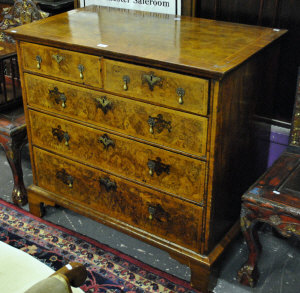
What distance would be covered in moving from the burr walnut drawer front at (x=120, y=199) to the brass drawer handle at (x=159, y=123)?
0.35m

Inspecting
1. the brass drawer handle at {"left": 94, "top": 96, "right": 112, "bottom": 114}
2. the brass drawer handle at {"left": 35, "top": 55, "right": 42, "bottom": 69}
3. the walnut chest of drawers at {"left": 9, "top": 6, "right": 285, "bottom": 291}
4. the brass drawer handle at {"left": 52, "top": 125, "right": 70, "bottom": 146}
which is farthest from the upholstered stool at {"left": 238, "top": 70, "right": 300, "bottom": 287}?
the brass drawer handle at {"left": 35, "top": 55, "right": 42, "bottom": 69}

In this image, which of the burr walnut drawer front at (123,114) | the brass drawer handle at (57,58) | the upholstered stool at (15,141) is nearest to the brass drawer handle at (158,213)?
the burr walnut drawer front at (123,114)

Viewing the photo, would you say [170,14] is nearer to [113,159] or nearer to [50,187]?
[113,159]

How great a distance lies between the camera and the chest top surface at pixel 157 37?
6.72ft

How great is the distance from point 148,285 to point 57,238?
0.67 meters

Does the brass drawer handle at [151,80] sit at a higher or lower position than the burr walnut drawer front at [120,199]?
higher

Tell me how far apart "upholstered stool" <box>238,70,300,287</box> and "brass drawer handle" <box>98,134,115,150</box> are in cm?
72

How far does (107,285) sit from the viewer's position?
2.50 metres

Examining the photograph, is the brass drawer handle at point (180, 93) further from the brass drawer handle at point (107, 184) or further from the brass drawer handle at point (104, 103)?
the brass drawer handle at point (107, 184)

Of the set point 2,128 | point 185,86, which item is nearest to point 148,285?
point 185,86

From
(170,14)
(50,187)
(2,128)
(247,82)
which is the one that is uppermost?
(170,14)

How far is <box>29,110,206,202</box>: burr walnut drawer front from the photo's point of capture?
7.33ft

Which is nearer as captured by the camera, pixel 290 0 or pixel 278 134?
pixel 290 0

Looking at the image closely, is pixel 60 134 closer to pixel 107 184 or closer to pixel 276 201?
pixel 107 184
